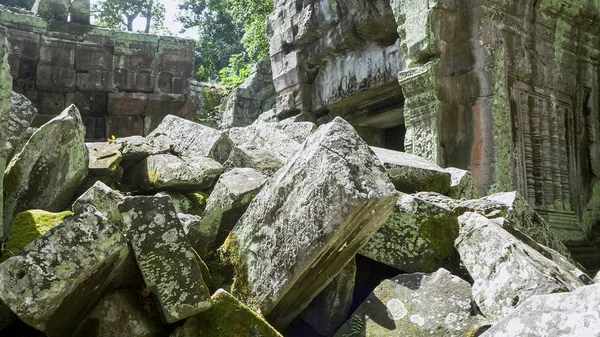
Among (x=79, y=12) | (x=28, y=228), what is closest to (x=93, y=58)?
(x=79, y=12)

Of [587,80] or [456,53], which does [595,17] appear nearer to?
[587,80]

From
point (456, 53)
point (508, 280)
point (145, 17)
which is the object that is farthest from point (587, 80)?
point (145, 17)

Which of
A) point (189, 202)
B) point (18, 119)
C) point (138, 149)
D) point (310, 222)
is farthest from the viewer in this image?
point (138, 149)

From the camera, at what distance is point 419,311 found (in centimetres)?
229

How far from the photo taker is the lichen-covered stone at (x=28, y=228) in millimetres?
2262

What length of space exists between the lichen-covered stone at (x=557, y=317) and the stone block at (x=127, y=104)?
27.5 feet

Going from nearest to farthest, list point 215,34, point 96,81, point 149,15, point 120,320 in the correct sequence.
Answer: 1. point 120,320
2. point 96,81
3. point 215,34
4. point 149,15

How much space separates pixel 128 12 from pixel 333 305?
27380 mm

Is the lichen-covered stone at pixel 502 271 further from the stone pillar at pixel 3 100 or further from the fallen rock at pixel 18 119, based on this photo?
the fallen rock at pixel 18 119

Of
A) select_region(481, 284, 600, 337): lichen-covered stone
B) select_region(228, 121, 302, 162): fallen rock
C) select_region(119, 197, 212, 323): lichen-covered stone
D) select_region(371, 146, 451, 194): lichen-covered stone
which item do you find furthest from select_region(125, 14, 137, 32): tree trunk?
select_region(481, 284, 600, 337): lichen-covered stone

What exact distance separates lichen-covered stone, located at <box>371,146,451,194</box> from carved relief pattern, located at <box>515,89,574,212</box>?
79.3 inches

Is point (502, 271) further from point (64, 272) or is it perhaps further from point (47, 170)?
point (47, 170)

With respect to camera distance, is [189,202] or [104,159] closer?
[189,202]

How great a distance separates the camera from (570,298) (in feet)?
4.55
